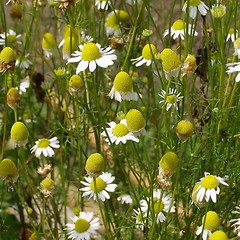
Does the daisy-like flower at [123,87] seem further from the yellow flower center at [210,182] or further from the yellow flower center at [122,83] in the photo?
the yellow flower center at [210,182]

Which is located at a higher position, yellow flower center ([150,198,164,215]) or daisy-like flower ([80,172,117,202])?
daisy-like flower ([80,172,117,202])

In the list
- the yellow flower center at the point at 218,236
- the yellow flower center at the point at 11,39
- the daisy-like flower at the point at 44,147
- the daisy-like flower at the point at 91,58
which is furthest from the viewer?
the yellow flower center at the point at 11,39

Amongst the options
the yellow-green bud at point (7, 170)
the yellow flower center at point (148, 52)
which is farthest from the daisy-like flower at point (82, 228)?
the yellow flower center at point (148, 52)

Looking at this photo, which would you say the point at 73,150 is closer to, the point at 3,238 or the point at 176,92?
the point at 3,238

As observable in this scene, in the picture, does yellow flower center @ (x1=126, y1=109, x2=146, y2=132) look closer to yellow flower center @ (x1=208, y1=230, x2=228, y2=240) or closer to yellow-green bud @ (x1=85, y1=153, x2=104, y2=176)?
yellow-green bud @ (x1=85, y1=153, x2=104, y2=176)

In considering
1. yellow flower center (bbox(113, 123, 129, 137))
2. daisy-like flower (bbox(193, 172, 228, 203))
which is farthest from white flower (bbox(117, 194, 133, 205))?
daisy-like flower (bbox(193, 172, 228, 203))

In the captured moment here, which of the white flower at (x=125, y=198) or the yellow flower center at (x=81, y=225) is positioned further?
the white flower at (x=125, y=198)

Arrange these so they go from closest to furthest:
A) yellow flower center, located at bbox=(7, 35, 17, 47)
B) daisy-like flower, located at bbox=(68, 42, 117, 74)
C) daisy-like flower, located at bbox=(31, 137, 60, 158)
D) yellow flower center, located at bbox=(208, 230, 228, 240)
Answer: yellow flower center, located at bbox=(208, 230, 228, 240) < daisy-like flower, located at bbox=(68, 42, 117, 74) < daisy-like flower, located at bbox=(31, 137, 60, 158) < yellow flower center, located at bbox=(7, 35, 17, 47)

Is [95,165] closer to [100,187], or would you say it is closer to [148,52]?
[100,187]

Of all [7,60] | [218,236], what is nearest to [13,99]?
[7,60]
